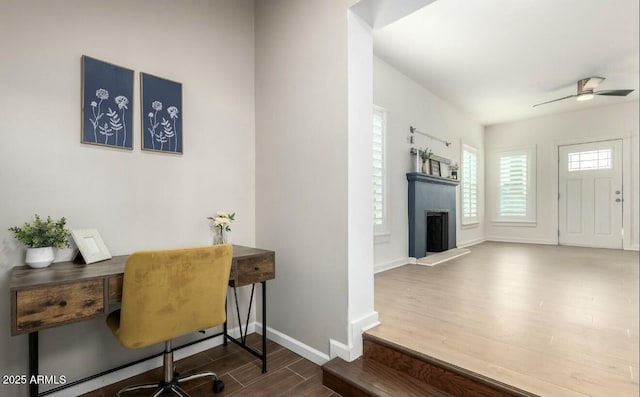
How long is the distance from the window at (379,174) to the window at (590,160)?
4.69 meters

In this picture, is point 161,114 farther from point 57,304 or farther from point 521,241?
point 521,241

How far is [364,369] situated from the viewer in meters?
1.85

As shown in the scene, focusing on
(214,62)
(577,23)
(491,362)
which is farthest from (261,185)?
(577,23)

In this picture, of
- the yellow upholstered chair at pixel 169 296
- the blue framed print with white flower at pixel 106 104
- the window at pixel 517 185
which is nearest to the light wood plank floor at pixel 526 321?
the yellow upholstered chair at pixel 169 296

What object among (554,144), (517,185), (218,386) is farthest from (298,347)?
(554,144)

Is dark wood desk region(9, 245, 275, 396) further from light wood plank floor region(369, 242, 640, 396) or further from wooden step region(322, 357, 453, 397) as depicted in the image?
light wood plank floor region(369, 242, 640, 396)

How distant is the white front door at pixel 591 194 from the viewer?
5766mm

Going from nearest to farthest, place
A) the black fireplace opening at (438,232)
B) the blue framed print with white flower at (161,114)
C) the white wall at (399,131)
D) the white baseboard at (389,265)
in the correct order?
1. the blue framed print with white flower at (161,114)
2. the white baseboard at (389,265)
3. the white wall at (399,131)
4. the black fireplace opening at (438,232)

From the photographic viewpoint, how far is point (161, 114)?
2119mm

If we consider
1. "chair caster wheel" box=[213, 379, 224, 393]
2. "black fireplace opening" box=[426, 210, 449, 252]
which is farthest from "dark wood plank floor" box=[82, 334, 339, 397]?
"black fireplace opening" box=[426, 210, 449, 252]

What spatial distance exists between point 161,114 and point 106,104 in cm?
32

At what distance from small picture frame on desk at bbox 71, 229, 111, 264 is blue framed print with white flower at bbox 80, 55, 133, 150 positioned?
54cm

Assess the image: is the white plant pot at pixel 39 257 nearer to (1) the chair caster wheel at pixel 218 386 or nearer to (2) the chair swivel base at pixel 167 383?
(2) the chair swivel base at pixel 167 383

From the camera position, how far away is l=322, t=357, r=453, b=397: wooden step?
64.7 inches
